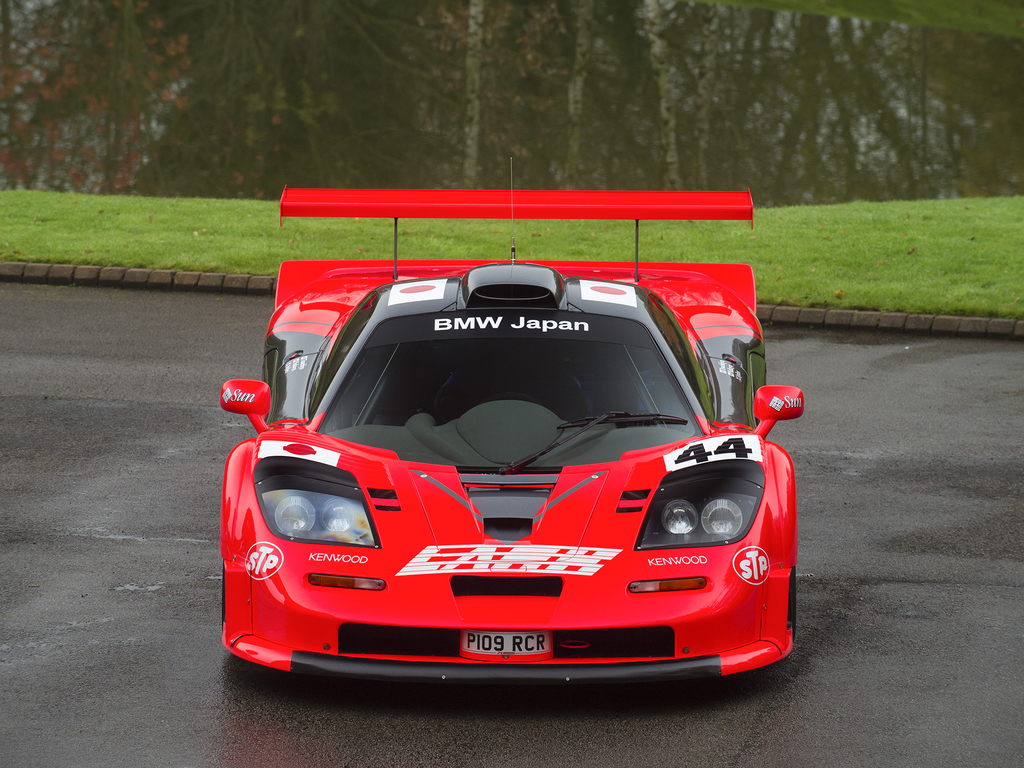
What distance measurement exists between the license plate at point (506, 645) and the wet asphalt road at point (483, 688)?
276 mm

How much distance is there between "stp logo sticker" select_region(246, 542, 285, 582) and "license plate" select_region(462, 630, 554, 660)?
69 centimetres

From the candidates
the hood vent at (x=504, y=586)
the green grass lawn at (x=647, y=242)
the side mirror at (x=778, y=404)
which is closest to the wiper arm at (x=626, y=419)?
the side mirror at (x=778, y=404)

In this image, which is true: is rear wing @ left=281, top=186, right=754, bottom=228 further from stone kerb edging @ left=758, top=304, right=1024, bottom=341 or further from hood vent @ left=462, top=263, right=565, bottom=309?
stone kerb edging @ left=758, top=304, right=1024, bottom=341

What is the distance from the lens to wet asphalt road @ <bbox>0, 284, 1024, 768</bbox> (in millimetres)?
3779

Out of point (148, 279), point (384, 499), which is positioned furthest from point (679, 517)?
point (148, 279)

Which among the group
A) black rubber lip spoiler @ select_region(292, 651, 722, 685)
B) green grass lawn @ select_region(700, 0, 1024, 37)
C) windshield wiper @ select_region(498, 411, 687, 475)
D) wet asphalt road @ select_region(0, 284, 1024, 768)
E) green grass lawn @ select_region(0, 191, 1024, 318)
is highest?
green grass lawn @ select_region(700, 0, 1024, 37)

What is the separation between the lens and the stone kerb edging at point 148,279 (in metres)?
11.9

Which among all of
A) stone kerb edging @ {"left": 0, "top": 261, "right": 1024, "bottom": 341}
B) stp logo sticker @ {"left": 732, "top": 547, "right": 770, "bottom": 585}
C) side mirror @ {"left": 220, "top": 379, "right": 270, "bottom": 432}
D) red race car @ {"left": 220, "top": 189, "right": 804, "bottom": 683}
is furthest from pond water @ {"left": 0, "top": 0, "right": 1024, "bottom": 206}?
stp logo sticker @ {"left": 732, "top": 547, "right": 770, "bottom": 585}

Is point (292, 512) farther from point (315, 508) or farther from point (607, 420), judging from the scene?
Answer: point (607, 420)

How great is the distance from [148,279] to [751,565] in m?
9.23

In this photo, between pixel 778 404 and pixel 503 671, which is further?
pixel 778 404

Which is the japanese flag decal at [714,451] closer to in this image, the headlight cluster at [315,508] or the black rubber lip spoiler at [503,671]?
the black rubber lip spoiler at [503,671]

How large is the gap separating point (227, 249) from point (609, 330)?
8.81 metres

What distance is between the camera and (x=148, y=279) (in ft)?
39.1
